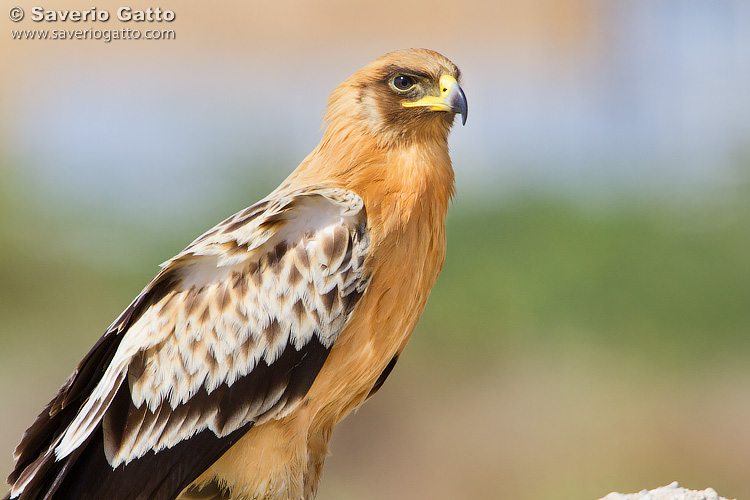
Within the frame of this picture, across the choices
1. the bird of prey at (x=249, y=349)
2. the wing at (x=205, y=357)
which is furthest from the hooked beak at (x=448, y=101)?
the wing at (x=205, y=357)

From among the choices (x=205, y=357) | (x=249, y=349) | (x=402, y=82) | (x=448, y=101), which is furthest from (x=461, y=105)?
(x=205, y=357)

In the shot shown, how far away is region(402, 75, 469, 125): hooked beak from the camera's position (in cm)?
414

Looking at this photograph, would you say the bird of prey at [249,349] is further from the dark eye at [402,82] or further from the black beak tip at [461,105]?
the dark eye at [402,82]

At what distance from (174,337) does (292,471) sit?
2.87ft

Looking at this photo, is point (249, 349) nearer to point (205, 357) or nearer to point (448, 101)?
point (205, 357)

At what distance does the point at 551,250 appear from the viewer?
1195cm

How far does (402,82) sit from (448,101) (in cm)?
30

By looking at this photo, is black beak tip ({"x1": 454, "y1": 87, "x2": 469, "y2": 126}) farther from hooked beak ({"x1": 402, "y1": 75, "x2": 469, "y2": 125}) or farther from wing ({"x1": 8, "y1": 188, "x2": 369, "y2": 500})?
wing ({"x1": 8, "y1": 188, "x2": 369, "y2": 500})

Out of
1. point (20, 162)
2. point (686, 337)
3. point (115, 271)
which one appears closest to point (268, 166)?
point (115, 271)

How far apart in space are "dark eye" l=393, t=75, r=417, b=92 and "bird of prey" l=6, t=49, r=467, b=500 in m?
0.48

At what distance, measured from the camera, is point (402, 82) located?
4.28 m

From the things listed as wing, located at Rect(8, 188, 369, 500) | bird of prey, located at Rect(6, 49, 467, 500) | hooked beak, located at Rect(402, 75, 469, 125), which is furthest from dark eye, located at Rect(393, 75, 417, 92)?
wing, located at Rect(8, 188, 369, 500)

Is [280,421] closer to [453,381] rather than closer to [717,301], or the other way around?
[453,381]

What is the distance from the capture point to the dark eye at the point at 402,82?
14.0ft
